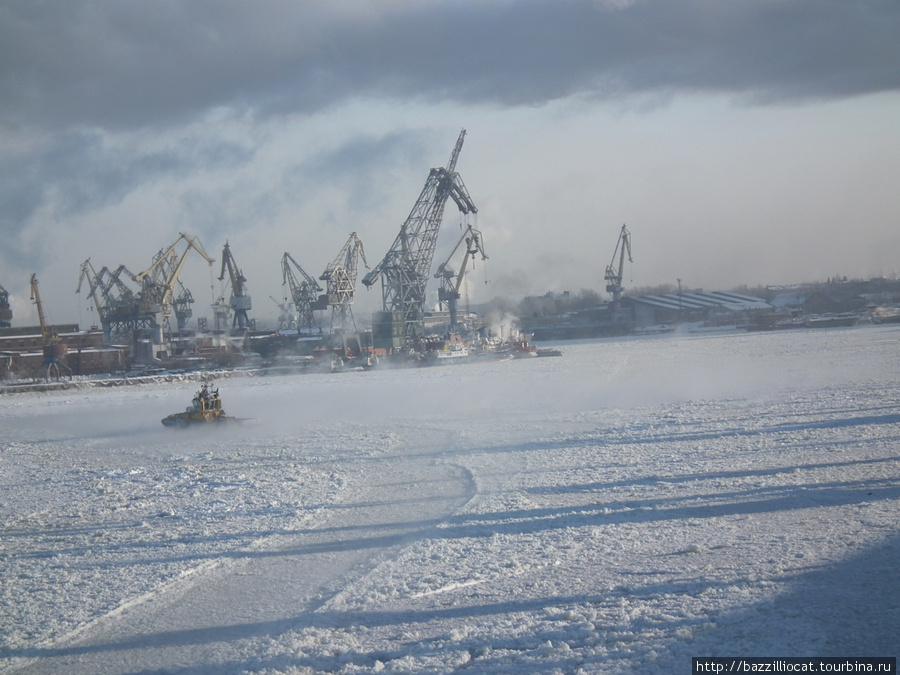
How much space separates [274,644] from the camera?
555 centimetres

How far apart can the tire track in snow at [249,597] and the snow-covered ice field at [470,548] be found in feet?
0.09

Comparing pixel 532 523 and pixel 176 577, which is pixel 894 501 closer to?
pixel 532 523

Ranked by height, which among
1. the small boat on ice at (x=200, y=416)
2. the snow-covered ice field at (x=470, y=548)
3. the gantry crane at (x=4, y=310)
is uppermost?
the gantry crane at (x=4, y=310)

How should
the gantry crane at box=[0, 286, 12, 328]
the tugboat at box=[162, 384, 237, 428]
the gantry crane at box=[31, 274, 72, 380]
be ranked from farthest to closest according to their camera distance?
the gantry crane at box=[0, 286, 12, 328]
the gantry crane at box=[31, 274, 72, 380]
the tugboat at box=[162, 384, 237, 428]

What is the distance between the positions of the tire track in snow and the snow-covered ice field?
1.1 inches

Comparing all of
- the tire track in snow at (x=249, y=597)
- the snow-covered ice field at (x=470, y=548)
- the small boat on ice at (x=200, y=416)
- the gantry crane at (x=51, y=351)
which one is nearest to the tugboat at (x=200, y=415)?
the small boat on ice at (x=200, y=416)

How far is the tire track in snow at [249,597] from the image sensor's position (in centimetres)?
548

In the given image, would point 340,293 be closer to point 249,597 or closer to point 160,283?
point 160,283

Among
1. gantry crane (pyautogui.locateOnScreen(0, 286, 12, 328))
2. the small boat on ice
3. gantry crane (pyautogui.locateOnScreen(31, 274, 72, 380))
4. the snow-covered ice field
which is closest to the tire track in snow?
the snow-covered ice field

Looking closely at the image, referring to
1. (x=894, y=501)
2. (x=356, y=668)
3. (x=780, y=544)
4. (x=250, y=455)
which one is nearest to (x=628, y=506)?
(x=780, y=544)

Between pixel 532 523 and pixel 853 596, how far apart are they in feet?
11.6

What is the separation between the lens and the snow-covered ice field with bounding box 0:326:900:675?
5375mm

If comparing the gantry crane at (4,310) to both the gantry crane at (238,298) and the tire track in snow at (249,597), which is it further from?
the tire track in snow at (249,597)

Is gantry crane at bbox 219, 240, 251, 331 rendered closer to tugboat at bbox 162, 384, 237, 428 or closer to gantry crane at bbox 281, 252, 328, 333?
gantry crane at bbox 281, 252, 328, 333
